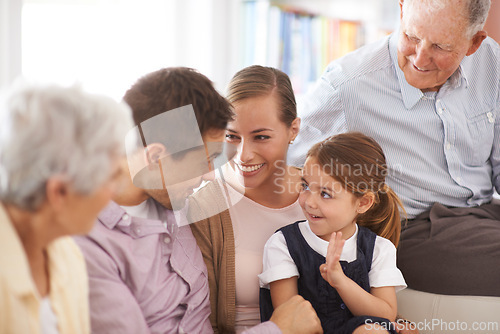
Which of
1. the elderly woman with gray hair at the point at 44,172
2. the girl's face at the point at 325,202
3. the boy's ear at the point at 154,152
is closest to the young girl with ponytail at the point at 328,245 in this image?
the girl's face at the point at 325,202

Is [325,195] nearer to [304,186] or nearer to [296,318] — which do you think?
[304,186]

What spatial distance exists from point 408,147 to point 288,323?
0.92 m

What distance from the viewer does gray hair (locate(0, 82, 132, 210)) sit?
0.72 m

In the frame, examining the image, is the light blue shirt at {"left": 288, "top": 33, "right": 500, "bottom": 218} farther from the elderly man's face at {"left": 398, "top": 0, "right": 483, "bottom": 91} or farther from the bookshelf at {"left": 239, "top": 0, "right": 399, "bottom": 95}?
the bookshelf at {"left": 239, "top": 0, "right": 399, "bottom": 95}

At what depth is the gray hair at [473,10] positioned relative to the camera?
166 cm

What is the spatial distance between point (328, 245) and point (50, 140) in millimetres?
880

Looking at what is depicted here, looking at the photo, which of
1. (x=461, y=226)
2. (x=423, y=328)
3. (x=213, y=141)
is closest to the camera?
(x=213, y=141)

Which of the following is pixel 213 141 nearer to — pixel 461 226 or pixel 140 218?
pixel 140 218

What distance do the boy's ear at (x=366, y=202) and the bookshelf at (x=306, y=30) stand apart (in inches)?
73.0

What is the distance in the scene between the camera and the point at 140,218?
4.04 feet

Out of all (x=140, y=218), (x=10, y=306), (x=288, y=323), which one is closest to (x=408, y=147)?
(x=288, y=323)

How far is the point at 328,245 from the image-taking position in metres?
1.41

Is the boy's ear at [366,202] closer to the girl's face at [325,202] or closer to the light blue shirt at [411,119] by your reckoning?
the girl's face at [325,202]

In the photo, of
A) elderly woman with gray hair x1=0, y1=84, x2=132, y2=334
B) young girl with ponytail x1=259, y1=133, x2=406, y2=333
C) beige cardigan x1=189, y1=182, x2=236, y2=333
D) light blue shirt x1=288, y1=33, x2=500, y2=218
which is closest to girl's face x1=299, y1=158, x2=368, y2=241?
young girl with ponytail x1=259, y1=133, x2=406, y2=333
